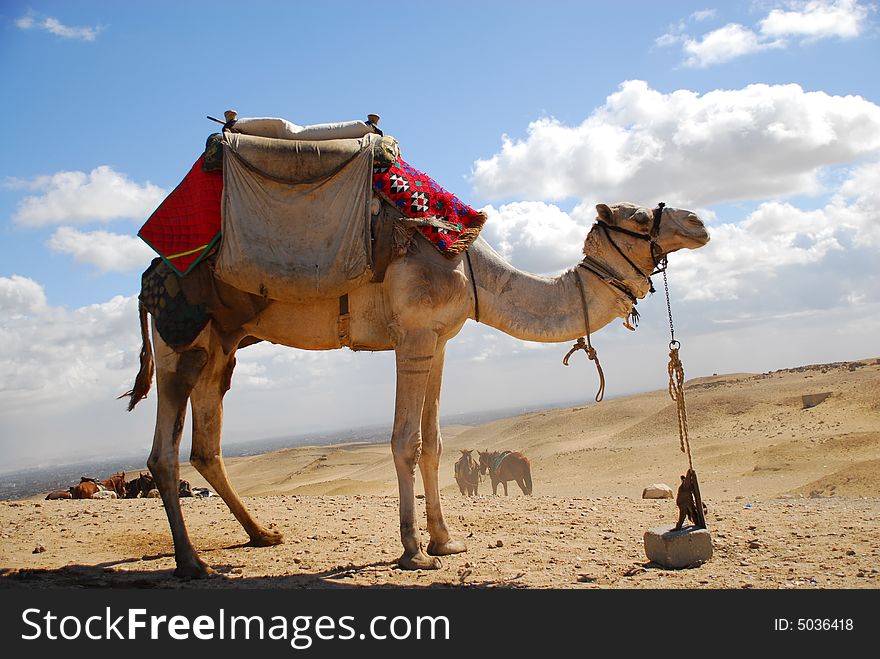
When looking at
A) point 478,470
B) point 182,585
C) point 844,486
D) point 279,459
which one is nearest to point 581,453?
point 478,470

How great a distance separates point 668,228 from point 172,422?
4.75 metres

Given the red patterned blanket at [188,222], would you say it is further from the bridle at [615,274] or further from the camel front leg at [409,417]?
the bridle at [615,274]

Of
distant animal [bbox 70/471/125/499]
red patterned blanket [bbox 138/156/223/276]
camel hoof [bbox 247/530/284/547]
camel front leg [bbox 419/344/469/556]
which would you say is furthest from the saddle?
red patterned blanket [bbox 138/156/223/276]

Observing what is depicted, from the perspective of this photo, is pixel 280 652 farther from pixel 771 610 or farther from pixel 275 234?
pixel 275 234

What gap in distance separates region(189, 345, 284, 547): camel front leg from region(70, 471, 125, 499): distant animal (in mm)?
6063

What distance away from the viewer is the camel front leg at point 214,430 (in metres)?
7.61

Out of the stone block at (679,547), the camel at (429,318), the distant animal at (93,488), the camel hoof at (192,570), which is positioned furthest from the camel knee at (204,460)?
the distant animal at (93,488)

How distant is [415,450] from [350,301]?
1.46m

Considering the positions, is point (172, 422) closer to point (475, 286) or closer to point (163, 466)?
point (163, 466)

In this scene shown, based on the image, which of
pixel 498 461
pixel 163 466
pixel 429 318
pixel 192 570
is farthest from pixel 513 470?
pixel 192 570

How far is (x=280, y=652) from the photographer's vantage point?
450 cm

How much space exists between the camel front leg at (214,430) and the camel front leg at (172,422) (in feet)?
1.70

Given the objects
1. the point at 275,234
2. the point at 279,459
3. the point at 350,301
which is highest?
the point at 275,234

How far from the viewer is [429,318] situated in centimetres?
679
